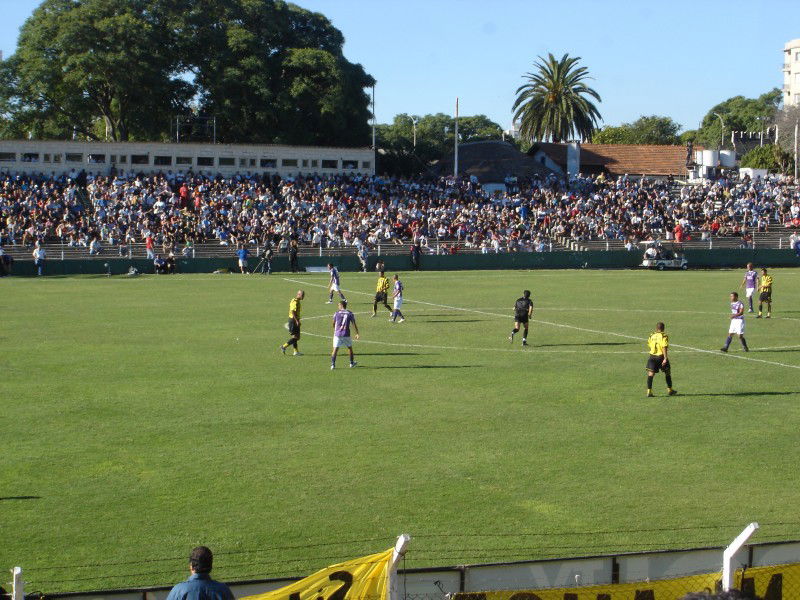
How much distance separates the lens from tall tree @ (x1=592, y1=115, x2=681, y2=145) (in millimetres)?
146875

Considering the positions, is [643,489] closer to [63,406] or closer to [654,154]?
[63,406]

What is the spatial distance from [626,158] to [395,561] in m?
95.2

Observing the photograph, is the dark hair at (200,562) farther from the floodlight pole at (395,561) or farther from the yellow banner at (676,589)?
the yellow banner at (676,589)

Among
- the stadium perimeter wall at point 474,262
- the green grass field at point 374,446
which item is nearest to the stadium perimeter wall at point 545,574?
the green grass field at point 374,446

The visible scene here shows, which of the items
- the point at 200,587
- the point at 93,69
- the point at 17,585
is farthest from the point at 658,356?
the point at 93,69

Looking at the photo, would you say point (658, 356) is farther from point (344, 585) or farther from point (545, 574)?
point (344, 585)

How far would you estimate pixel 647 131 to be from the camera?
14962 centimetres

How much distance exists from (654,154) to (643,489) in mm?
90067

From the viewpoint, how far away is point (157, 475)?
14594 millimetres

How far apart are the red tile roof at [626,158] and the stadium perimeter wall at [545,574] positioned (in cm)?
8928

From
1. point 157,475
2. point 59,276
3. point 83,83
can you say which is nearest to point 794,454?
point 157,475

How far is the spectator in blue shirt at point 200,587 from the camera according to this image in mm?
6754

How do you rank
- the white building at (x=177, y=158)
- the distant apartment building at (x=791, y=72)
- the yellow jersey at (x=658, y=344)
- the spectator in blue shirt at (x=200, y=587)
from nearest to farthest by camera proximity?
1. the spectator in blue shirt at (x=200, y=587)
2. the yellow jersey at (x=658, y=344)
3. the white building at (x=177, y=158)
4. the distant apartment building at (x=791, y=72)

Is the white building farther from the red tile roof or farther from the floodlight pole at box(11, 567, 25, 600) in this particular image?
the floodlight pole at box(11, 567, 25, 600)
